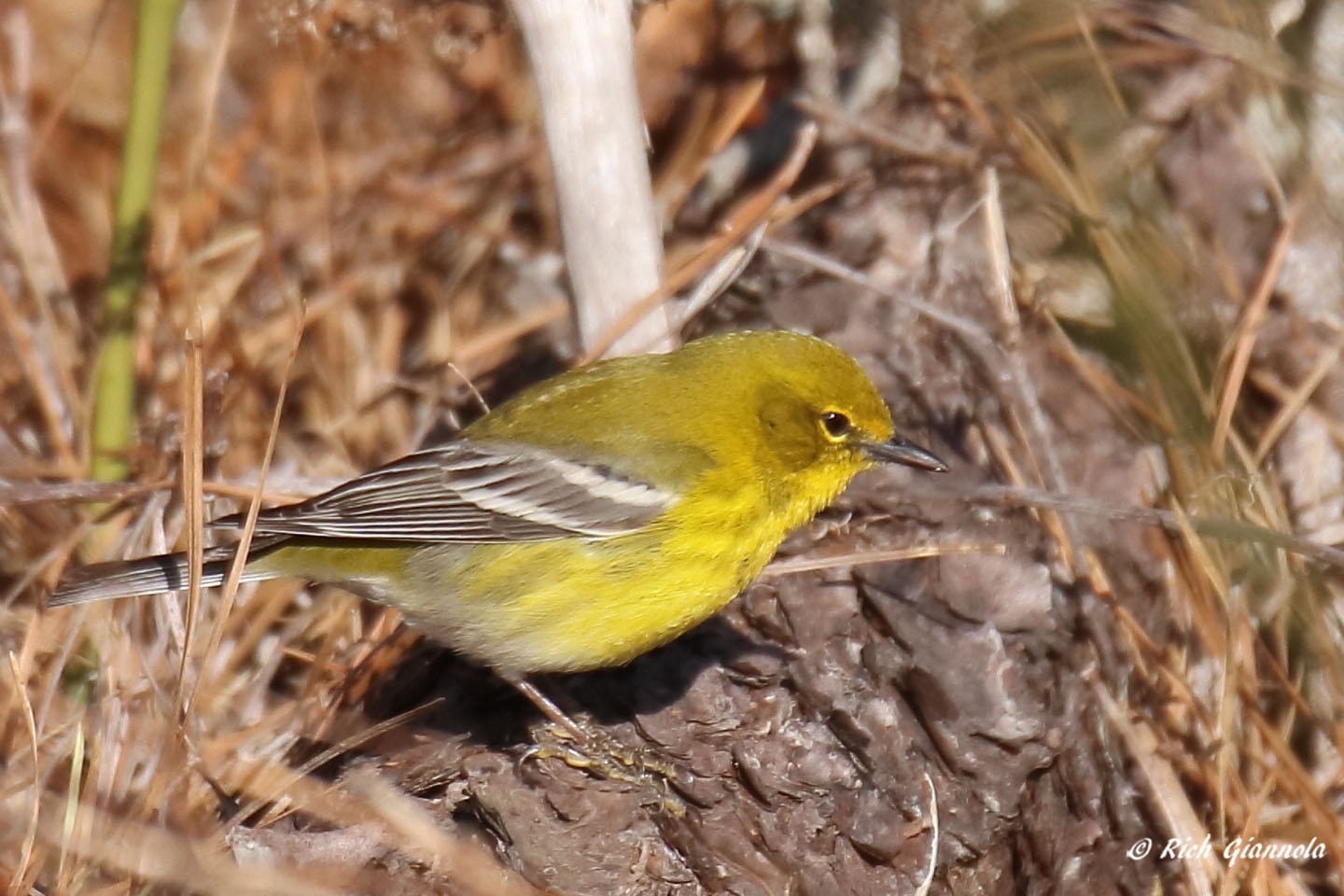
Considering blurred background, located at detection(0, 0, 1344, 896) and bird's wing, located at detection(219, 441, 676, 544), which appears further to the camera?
bird's wing, located at detection(219, 441, 676, 544)

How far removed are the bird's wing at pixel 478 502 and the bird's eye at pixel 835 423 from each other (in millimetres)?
456

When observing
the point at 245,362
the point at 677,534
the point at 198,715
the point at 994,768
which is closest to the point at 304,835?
the point at 198,715

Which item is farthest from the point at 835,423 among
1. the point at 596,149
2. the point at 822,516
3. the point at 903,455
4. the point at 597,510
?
the point at 596,149

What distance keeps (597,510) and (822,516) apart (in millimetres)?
816

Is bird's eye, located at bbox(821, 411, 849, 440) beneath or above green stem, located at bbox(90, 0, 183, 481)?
beneath

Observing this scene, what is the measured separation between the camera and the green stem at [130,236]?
3379 mm

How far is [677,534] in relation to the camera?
346cm

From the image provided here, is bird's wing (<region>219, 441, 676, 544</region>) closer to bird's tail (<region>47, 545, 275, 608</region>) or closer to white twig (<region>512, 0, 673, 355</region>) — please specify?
bird's tail (<region>47, 545, 275, 608</region>)

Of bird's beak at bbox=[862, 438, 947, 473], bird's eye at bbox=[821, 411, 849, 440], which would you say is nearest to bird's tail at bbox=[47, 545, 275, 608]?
bird's eye at bbox=[821, 411, 849, 440]

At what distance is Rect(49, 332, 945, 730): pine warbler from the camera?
11.2 feet

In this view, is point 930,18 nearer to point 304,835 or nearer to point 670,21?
point 304,835

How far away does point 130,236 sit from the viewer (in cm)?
360

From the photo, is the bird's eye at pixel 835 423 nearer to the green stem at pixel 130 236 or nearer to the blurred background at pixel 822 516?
the blurred background at pixel 822 516

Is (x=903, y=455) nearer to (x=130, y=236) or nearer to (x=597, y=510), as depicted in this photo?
(x=597, y=510)
